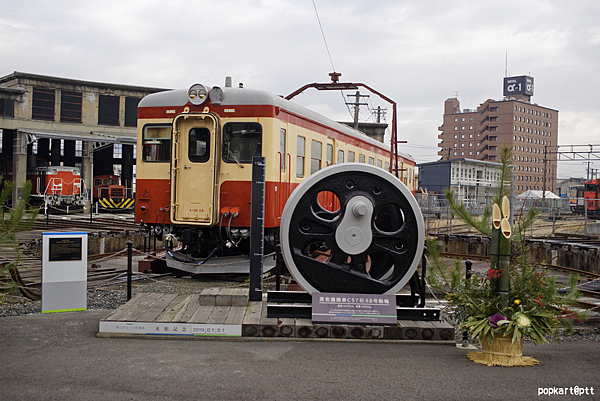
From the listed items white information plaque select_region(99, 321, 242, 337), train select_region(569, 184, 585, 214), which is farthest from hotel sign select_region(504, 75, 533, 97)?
white information plaque select_region(99, 321, 242, 337)

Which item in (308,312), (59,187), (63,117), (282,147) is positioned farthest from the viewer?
(63,117)

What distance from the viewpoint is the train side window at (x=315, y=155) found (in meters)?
11.8

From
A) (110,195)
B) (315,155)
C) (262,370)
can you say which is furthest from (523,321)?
(110,195)

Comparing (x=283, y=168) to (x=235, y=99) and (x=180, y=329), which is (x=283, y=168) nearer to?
(x=235, y=99)

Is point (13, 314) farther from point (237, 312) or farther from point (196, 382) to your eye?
point (196, 382)

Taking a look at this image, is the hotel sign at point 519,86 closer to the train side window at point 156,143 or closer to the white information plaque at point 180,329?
the train side window at point 156,143

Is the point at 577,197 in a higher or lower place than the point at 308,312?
higher

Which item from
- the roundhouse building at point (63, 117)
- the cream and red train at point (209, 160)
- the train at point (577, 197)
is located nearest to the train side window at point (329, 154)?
the cream and red train at point (209, 160)

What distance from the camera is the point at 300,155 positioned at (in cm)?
1129

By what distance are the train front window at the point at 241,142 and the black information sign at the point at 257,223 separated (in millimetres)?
2962

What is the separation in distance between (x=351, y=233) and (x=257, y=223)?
4.17ft

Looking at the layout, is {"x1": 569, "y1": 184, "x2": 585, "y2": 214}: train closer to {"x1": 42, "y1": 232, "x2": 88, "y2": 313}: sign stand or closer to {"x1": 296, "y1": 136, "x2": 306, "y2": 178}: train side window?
{"x1": 296, "y1": 136, "x2": 306, "y2": 178}: train side window

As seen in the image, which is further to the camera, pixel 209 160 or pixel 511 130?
pixel 511 130

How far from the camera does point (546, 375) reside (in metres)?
4.97
